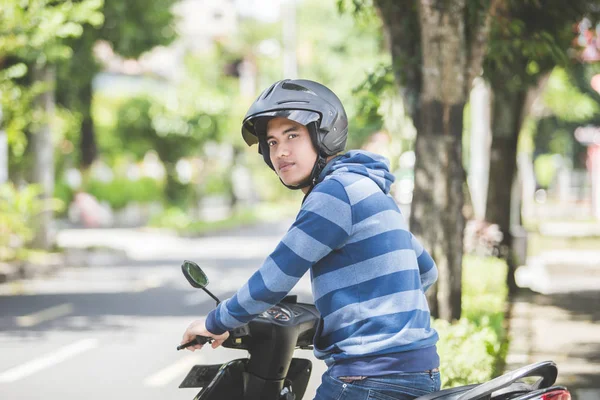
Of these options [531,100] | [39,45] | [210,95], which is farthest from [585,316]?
[210,95]

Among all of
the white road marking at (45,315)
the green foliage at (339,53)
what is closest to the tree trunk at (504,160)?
the white road marking at (45,315)

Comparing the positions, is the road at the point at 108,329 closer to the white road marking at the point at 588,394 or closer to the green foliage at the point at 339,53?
the white road marking at the point at 588,394

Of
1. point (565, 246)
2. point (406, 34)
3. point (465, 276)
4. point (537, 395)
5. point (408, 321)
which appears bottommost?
Answer: point (565, 246)

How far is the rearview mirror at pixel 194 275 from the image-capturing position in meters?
3.11

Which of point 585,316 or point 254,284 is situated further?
point 585,316

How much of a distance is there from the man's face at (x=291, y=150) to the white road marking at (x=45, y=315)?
9400 millimetres

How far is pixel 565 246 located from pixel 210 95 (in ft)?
49.6

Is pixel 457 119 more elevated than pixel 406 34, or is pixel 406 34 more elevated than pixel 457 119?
pixel 406 34

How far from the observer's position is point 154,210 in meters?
37.1

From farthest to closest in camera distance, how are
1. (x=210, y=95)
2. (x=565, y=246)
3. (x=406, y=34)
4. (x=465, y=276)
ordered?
(x=210, y=95), (x=565, y=246), (x=465, y=276), (x=406, y=34)

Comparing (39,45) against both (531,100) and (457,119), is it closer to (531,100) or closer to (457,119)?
(531,100)

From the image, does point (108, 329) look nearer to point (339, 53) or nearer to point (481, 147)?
point (481, 147)

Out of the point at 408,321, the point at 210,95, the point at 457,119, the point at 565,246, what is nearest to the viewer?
the point at 408,321

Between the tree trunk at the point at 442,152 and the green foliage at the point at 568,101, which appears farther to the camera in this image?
the green foliage at the point at 568,101
